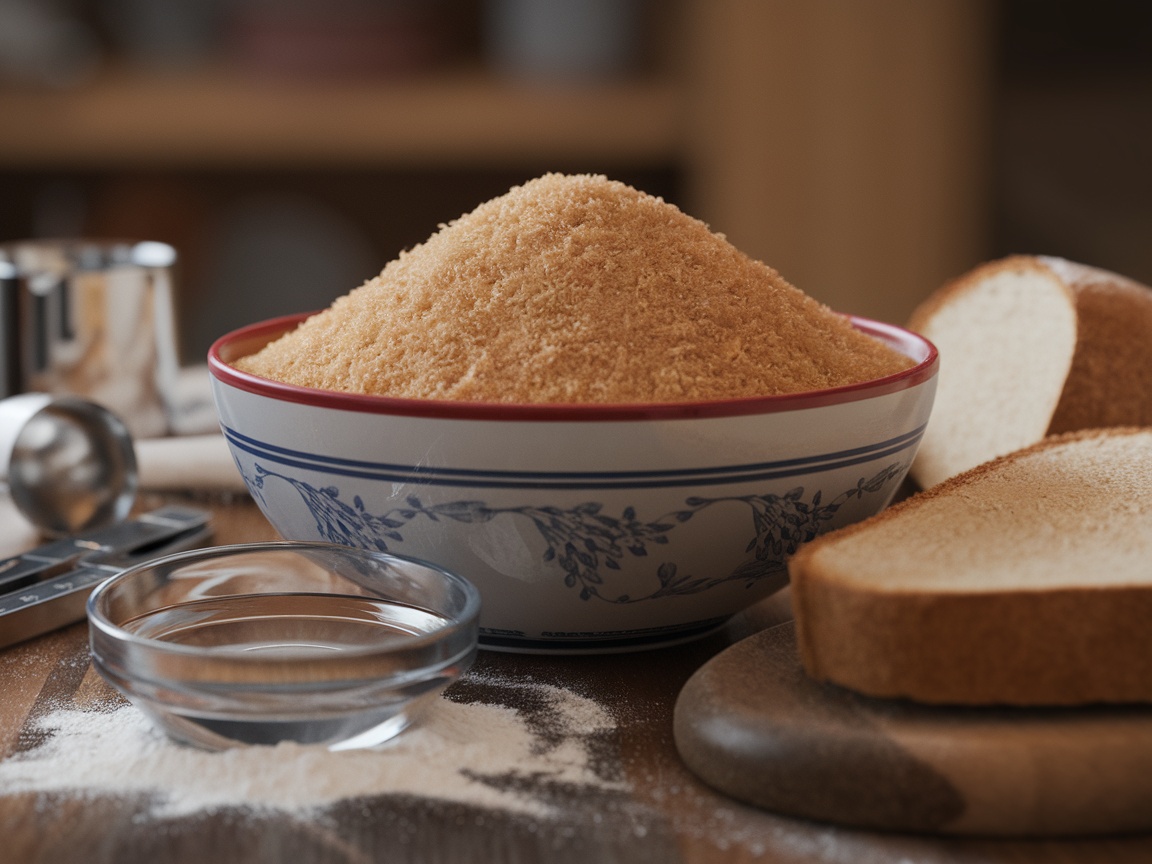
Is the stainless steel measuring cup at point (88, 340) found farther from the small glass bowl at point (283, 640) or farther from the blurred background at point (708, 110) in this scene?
the blurred background at point (708, 110)

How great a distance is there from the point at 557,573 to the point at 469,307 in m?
0.14

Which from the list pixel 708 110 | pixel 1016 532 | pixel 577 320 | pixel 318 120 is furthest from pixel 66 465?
pixel 708 110

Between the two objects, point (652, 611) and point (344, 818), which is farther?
point (652, 611)

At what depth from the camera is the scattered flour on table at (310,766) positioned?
0.58 metres

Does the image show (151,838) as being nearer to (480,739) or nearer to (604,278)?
(480,739)

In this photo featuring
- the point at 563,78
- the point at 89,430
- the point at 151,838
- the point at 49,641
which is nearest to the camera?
the point at 151,838

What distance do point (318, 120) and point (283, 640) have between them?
189cm

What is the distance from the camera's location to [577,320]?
0.69m

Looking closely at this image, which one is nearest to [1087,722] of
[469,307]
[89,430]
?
[469,307]

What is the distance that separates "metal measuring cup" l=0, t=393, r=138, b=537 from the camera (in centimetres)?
101

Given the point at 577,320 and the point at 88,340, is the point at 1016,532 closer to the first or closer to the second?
the point at 577,320

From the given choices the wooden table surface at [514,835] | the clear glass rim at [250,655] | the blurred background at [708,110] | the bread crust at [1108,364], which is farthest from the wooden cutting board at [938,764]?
the blurred background at [708,110]

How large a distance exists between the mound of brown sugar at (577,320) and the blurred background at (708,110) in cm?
160

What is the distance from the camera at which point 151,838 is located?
0.56 metres
